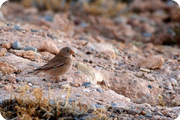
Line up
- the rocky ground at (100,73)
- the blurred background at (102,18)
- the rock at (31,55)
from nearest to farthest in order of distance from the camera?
the rocky ground at (100,73) < the rock at (31,55) < the blurred background at (102,18)

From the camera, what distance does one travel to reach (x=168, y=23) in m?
12.3

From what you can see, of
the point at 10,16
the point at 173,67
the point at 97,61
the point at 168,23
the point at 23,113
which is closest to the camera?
the point at 23,113

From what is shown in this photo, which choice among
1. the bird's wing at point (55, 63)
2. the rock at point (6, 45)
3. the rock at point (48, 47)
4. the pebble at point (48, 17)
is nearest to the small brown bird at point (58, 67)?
the bird's wing at point (55, 63)

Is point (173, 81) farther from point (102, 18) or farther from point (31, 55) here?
point (102, 18)

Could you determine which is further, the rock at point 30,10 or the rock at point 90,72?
the rock at point 30,10

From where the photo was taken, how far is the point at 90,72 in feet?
18.9

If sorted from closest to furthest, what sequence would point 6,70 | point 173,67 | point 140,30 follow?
point 6,70 < point 173,67 < point 140,30

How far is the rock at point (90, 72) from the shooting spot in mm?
5691

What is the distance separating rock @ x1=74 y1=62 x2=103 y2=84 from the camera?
18.7ft

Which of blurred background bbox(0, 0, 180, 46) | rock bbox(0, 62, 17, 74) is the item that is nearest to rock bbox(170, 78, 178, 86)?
rock bbox(0, 62, 17, 74)

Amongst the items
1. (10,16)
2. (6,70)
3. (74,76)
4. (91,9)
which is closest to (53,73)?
(74,76)

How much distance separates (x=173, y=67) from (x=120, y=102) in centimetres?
248

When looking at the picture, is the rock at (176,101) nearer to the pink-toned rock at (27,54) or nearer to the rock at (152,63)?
the rock at (152,63)

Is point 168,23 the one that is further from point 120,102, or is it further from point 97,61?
point 120,102
